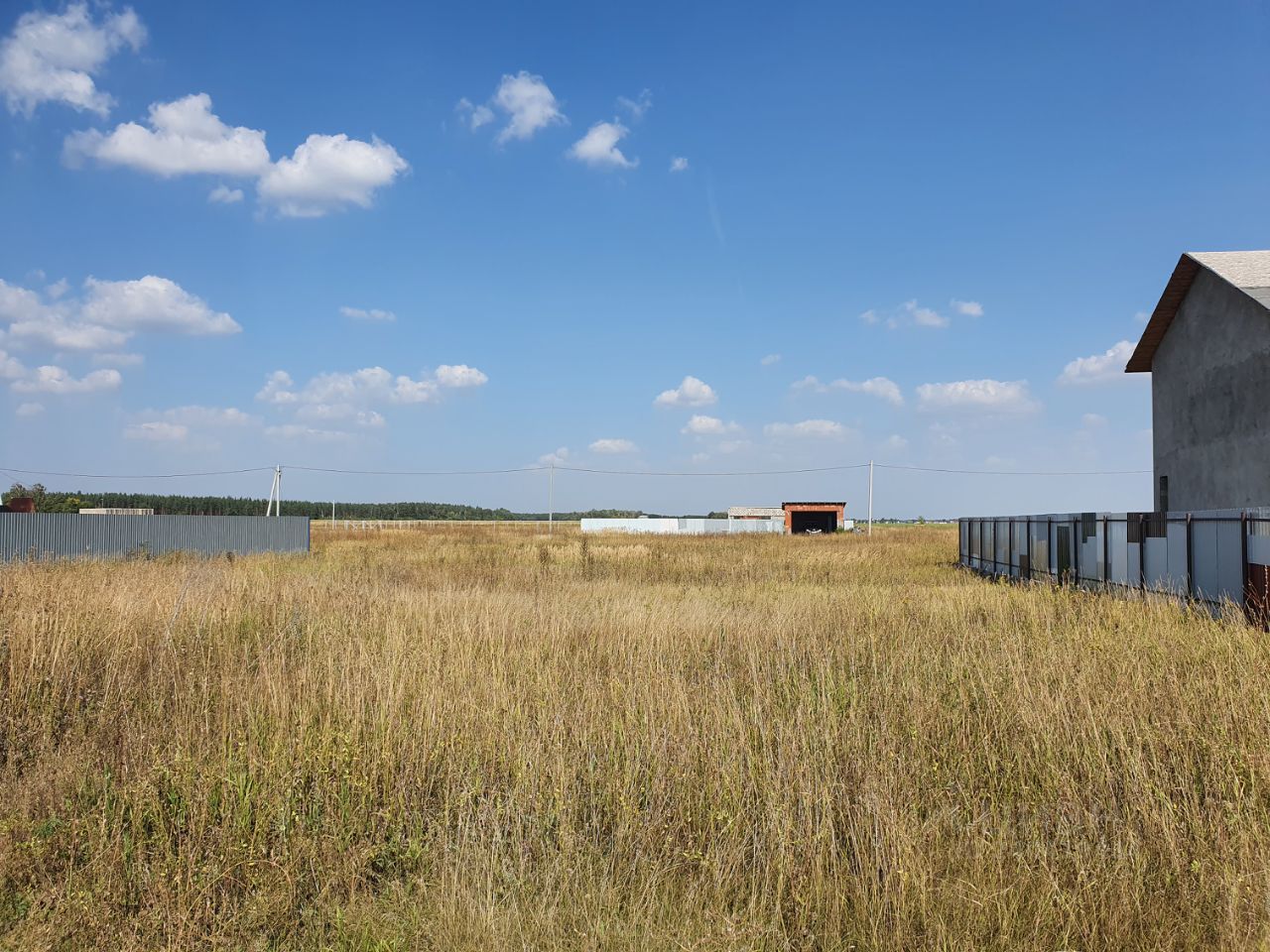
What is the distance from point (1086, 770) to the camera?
506 cm

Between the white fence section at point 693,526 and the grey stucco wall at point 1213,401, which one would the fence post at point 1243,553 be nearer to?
the grey stucco wall at point 1213,401

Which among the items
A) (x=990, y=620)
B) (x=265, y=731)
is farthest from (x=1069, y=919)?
(x=990, y=620)

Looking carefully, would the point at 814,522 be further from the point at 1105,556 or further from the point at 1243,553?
the point at 1243,553

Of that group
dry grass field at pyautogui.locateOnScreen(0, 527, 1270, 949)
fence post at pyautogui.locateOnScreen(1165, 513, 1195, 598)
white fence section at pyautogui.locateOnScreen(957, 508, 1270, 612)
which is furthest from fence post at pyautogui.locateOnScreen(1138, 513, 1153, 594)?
dry grass field at pyautogui.locateOnScreen(0, 527, 1270, 949)

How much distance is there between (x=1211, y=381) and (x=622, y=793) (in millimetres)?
22371

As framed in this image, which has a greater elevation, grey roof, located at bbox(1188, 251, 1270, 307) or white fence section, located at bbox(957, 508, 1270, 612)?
grey roof, located at bbox(1188, 251, 1270, 307)

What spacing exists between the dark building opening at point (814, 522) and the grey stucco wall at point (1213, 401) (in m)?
52.3

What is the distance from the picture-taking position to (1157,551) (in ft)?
49.8

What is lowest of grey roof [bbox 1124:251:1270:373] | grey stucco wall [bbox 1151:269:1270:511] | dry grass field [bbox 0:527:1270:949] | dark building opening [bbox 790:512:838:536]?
dry grass field [bbox 0:527:1270:949]

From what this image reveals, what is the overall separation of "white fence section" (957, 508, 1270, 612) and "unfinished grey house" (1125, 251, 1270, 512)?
3877mm

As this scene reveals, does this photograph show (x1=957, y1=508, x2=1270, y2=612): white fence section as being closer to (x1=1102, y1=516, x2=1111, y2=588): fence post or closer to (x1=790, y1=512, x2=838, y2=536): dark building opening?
(x1=1102, y1=516, x2=1111, y2=588): fence post

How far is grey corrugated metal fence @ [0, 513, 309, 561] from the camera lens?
25750mm

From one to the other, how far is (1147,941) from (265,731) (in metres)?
5.24

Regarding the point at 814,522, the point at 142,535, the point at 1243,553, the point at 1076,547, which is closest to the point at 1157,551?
the point at 1243,553
